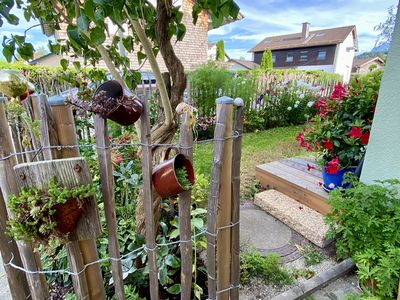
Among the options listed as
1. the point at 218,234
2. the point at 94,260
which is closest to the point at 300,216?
the point at 218,234

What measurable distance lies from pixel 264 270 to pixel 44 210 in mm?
1587

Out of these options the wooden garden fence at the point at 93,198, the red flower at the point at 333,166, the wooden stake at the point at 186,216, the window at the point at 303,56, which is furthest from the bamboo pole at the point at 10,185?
the window at the point at 303,56

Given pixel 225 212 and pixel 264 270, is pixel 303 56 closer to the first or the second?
pixel 264 270

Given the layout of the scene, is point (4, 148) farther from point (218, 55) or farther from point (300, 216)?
point (218, 55)

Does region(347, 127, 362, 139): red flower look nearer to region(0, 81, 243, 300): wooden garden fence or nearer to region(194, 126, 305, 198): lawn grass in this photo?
region(194, 126, 305, 198): lawn grass

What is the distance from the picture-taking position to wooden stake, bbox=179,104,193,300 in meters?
0.98

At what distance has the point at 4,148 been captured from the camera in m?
0.90

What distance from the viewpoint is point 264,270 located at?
1.80 meters

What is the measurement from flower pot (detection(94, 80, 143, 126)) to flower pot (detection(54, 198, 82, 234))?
33cm

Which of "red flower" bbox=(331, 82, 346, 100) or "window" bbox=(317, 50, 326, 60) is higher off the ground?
"window" bbox=(317, 50, 326, 60)

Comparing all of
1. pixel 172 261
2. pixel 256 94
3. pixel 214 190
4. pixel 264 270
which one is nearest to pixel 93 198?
pixel 214 190

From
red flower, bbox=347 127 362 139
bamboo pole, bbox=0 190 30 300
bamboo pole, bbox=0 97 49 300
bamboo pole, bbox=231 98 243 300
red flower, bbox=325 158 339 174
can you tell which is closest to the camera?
bamboo pole, bbox=0 97 49 300

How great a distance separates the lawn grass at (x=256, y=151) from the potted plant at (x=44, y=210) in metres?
2.25

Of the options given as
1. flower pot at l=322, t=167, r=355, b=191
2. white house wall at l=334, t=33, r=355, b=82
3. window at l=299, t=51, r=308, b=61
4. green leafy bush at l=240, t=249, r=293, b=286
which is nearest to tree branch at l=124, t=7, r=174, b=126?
green leafy bush at l=240, t=249, r=293, b=286
